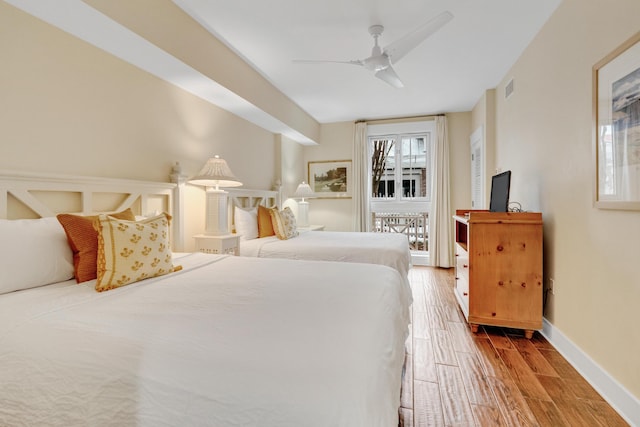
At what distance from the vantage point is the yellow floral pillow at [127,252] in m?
1.42

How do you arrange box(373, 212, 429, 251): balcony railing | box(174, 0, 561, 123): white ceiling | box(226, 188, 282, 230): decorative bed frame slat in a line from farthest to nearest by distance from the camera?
1. box(373, 212, 429, 251): balcony railing
2. box(226, 188, 282, 230): decorative bed frame slat
3. box(174, 0, 561, 123): white ceiling

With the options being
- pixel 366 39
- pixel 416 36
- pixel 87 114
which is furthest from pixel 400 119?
pixel 87 114

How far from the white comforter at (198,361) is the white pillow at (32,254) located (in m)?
0.15

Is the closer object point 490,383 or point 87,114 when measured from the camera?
point 490,383

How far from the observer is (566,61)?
2107 mm

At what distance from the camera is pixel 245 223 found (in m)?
3.37

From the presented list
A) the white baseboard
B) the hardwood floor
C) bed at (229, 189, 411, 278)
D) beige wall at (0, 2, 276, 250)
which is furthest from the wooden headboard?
the white baseboard

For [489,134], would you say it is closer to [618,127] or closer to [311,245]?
[618,127]

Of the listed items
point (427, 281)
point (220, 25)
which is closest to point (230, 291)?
point (220, 25)

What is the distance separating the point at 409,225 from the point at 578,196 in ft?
11.2

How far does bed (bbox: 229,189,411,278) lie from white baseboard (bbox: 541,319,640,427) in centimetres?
117

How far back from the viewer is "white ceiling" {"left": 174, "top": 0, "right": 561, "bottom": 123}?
2.23m

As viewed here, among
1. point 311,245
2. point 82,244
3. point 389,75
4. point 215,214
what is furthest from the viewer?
point 311,245

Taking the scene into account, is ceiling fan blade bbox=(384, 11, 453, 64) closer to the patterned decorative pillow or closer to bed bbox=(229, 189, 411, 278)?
bed bbox=(229, 189, 411, 278)
